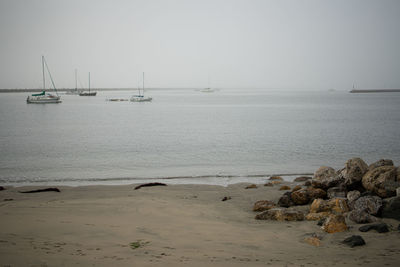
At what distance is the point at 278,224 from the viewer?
7.96 meters

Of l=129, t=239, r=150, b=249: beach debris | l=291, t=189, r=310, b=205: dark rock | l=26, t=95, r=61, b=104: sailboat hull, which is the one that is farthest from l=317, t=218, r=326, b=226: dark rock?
l=26, t=95, r=61, b=104: sailboat hull

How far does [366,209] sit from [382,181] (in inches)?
61.0

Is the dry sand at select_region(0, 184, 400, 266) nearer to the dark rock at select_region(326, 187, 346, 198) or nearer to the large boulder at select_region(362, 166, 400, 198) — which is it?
the large boulder at select_region(362, 166, 400, 198)

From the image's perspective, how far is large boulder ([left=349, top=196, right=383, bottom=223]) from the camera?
7622 mm

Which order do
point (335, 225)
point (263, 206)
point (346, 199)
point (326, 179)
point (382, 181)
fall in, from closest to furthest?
point (335, 225), point (346, 199), point (382, 181), point (263, 206), point (326, 179)

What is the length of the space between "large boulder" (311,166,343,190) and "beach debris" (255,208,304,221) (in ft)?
7.79

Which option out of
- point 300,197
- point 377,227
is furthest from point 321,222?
point 300,197

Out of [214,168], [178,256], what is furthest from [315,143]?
[178,256]

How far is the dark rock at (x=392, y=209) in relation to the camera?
7.69m

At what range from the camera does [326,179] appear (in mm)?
10344

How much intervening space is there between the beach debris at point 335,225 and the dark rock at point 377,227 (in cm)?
36

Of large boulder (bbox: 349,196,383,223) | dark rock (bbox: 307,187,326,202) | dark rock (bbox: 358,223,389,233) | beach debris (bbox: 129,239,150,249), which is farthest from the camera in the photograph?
dark rock (bbox: 307,187,326,202)

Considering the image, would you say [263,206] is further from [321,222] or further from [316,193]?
[321,222]

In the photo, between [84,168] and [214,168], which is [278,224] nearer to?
[214,168]
